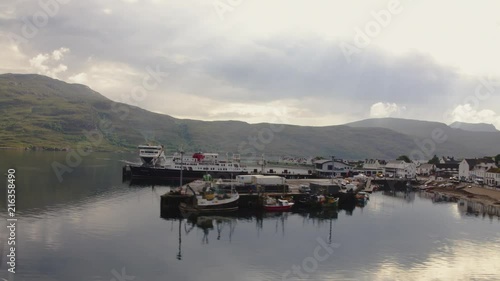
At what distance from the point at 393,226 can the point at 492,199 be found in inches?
1525

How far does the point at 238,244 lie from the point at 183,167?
→ 63384 mm

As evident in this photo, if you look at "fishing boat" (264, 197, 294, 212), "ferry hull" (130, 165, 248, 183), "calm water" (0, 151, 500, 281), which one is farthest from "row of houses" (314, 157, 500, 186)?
"fishing boat" (264, 197, 294, 212)

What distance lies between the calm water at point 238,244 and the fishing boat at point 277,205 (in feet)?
9.47

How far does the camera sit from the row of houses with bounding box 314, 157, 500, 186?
103 metres

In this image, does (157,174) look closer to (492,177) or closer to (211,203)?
(211,203)

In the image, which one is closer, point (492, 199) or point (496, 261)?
point (496, 261)

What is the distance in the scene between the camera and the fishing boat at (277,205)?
5662 cm

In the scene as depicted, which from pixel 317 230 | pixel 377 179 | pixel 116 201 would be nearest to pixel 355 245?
pixel 317 230

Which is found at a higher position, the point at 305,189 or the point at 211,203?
the point at 305,189

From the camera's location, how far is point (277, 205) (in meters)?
57.2

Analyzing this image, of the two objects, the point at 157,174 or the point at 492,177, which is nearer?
the point at 157,174

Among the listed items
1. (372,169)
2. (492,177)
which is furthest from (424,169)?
(492,177)

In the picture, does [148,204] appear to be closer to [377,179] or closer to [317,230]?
[317,230]

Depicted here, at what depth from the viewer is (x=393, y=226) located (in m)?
50.2
